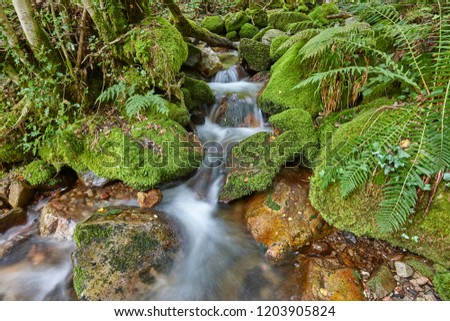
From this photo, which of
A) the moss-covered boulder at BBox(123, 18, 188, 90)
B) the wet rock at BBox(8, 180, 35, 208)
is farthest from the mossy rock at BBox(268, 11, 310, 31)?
the wet rock at BBox(8, 180, 35, 208)

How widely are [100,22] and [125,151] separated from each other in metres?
1.99

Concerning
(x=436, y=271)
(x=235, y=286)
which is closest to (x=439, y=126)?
(x=436, y=271)

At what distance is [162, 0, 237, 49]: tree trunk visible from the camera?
Result: 18.7 feet

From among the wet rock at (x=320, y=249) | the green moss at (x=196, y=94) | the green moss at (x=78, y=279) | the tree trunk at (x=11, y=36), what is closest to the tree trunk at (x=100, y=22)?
the tree trunk at (x=11, y=36)

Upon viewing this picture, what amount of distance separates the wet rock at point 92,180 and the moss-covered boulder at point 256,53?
480 centimetres

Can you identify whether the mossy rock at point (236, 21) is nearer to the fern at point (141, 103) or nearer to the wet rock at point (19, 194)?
the fern at point (141, 103)

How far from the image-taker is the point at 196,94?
5.18 metres

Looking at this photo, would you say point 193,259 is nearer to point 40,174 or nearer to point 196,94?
point 40,174

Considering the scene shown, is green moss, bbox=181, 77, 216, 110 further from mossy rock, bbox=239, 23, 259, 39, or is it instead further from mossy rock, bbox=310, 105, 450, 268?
mossy rock, bbox=239, 23, 259, 39

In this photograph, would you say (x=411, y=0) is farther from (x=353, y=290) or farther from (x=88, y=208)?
(x=88, y=208)

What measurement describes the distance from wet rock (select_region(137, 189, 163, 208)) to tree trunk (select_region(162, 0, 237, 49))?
443 cm

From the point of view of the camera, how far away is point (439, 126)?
2.23 m

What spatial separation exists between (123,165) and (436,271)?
3.84 meters

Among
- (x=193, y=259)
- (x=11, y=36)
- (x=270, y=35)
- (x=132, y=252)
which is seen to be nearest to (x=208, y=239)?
(x=193, y=259)
